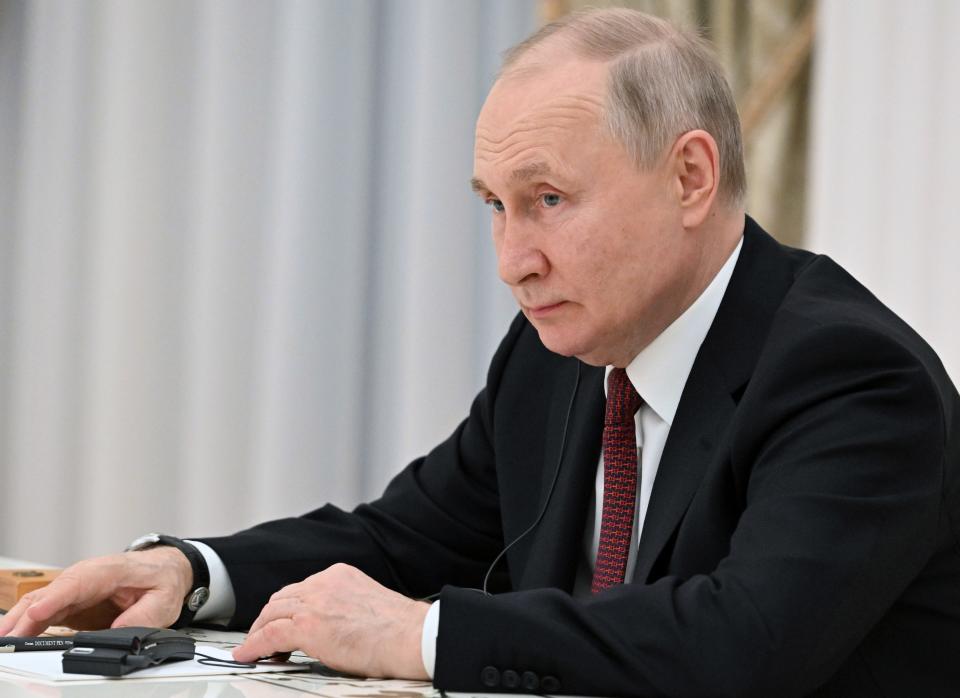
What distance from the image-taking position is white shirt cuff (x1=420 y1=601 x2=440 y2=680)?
1.29 metres

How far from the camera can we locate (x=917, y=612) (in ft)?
4.88

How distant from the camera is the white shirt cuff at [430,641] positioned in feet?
4.22

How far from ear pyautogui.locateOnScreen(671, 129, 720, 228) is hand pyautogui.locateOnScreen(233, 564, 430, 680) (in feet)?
2.17

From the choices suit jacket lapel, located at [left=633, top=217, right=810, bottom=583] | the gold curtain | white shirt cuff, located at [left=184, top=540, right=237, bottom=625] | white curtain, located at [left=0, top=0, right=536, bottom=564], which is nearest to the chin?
suit jacket lapel, located at [left=633, top=217, right=810, bottom=583]

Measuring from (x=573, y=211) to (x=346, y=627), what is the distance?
602 millimetres

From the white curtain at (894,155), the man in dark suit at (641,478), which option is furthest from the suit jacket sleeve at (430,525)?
the white curtain at (894,155)

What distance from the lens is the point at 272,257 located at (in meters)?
3.53

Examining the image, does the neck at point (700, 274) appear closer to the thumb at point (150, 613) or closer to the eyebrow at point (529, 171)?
the eyebrow at point (529, 171)

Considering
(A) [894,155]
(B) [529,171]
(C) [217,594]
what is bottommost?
(C) [217,594]

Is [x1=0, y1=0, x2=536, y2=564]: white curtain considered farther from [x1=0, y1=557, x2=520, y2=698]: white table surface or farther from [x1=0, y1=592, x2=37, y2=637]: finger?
[x1=0, y1=557, x2=520, y2=698]: white table surface

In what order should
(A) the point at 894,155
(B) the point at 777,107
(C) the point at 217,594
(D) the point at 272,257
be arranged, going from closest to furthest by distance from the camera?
(C) the point at 217,594 → (A) the point at 894,155 → (B) the point at 777,107 → (D) the point at 272,257

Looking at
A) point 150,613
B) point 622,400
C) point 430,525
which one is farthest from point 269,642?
point 430,525

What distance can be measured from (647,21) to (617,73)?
0.14 meters

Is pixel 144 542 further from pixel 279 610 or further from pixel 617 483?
pixel 617 483
